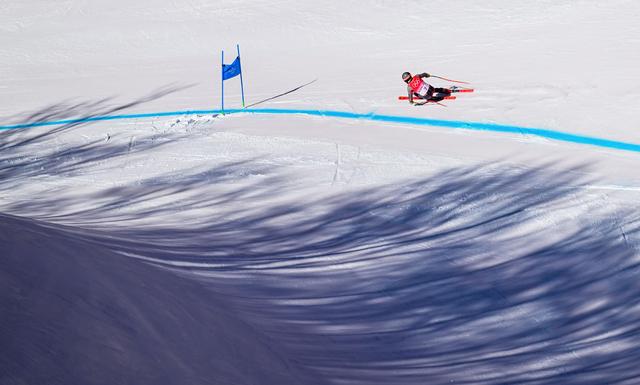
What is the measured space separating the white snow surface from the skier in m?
0.26

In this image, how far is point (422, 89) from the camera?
46.6 feet

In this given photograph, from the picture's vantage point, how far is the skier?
46.4 ft

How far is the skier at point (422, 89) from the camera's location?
1416 centimetres

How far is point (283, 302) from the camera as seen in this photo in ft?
30.5

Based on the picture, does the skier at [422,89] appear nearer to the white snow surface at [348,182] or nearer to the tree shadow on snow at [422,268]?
the white snow surface at [348,182]

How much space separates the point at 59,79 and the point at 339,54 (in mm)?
6390

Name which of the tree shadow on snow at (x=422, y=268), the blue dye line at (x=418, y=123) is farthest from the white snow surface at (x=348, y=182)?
the blue dye line at (x=418, y=123)

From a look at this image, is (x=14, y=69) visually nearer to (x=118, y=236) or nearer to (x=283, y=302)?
(x=118, y=236)

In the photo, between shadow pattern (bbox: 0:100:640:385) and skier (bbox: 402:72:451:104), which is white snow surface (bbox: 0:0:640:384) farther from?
skier (bbox: 402:72:451:104)

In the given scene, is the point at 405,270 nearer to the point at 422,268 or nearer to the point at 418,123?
the point at 422,268

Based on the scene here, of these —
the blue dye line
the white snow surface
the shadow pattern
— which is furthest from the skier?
the shadow pattern

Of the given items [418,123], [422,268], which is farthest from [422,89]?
[422,268]

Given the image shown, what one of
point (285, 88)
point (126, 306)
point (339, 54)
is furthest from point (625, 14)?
point (126, 306)

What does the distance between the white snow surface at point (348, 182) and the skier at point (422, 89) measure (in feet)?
0.84
